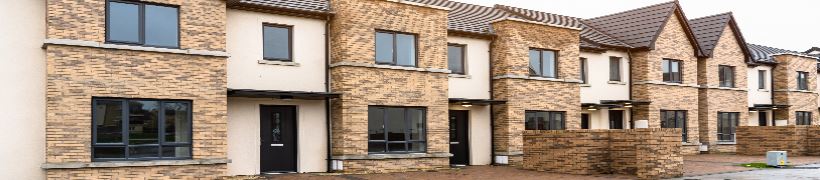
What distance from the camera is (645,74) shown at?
27953 mm

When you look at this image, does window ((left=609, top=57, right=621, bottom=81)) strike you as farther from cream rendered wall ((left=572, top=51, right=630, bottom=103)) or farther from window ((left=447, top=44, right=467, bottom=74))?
window ((left=447, top=44, right=467, bottom=74))

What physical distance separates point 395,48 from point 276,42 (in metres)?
3.28

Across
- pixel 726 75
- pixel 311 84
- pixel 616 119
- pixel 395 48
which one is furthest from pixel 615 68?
pixel 311 84

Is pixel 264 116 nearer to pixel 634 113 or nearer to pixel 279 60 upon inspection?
pixel 279 60

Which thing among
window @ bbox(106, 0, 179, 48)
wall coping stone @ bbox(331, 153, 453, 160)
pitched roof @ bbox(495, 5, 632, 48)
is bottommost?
wall coping stone @ bbox(331, 153, 453, 160)

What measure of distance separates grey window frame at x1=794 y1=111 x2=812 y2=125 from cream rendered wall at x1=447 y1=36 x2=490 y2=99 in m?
20.4

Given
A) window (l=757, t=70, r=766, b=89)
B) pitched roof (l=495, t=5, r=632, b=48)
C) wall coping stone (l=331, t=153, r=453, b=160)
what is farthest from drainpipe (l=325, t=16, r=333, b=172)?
window (l=757, t=70, r=766, b=89)

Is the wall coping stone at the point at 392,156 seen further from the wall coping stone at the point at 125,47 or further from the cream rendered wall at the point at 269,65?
the wall coping stone at the point at 125,47

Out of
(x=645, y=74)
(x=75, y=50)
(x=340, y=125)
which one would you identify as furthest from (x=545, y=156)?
(x=75, y=50)

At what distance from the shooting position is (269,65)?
726 inches

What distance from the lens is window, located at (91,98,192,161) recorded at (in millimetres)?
15148

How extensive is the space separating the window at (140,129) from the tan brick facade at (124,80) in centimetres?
19

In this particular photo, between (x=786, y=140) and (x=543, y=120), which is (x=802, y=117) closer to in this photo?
(x=786, y=140)

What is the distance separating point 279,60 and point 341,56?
5.11 ft
